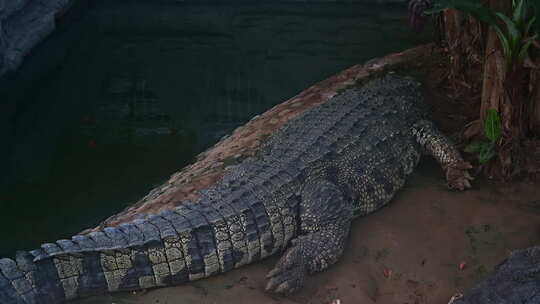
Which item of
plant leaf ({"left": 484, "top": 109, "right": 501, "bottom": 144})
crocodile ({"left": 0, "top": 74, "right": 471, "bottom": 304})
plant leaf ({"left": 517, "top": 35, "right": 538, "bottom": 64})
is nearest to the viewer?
crocodile ({"left": 0, "top": 74, "right": 471, "bottom": 304})

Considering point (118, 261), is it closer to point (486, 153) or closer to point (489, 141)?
point (486, 153)

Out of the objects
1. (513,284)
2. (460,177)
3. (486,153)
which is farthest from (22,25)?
(513,284)

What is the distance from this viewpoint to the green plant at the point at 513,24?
4.48 meters

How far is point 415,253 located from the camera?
14.8 feet

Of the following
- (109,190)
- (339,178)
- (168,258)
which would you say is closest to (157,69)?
(109,190)

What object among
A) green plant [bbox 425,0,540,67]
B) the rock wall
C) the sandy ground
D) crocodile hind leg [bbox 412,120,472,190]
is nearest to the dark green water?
the rock wall

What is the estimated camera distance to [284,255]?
433 cm

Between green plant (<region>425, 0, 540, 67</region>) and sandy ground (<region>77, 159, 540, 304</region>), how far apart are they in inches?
41.5

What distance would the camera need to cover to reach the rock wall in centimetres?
908

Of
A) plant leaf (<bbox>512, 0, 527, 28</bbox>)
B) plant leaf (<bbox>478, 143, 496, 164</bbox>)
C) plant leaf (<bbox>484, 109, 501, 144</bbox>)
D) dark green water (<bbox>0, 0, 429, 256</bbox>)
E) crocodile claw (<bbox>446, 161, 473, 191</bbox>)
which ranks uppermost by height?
plant leaf (<bbox>512, 0, 527, 28</bbox>)

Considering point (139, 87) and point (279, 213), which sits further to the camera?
point (139, 87)

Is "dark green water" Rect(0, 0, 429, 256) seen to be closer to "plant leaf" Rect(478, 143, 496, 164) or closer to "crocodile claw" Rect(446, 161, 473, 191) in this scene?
"crocodile claw" Rect(446, 161, 473, 191)

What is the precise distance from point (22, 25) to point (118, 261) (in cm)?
698

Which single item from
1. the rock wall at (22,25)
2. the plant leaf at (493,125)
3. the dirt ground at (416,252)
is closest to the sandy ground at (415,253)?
the dirt ground at (416,252)
